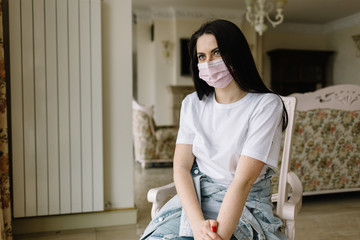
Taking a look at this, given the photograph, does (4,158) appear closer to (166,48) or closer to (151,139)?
(151,139)

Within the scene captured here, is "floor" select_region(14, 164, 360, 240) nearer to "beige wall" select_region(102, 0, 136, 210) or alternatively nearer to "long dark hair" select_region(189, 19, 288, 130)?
"beige wall" select_region(102, 0, 136, 210)

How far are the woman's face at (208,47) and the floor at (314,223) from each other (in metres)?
1.60

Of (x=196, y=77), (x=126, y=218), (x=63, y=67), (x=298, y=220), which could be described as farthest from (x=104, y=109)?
(x=298, y=220)

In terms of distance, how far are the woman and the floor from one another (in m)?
1.33

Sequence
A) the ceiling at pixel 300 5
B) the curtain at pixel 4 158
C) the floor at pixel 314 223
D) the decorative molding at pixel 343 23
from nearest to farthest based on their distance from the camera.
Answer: the curtain at pixel 4 158
the floor at pixel 314 223
the ceiling at pixel 300 5
the decorative molding at pixel 343 23

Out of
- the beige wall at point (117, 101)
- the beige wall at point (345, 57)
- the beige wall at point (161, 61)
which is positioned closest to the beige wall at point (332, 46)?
the beige wall at point (345, 57)

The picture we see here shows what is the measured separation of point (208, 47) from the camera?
1191 mm

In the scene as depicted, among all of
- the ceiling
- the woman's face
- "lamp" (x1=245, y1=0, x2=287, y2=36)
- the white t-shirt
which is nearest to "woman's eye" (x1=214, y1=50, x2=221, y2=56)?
the woman's face

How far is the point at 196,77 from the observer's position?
1343 mm

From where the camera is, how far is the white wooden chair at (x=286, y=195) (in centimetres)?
124

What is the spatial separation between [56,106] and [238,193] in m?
1.66

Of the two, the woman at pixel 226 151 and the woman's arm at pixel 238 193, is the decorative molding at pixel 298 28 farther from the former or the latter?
the woman's arm at pixel 238 193

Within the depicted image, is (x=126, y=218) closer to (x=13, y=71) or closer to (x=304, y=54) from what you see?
(x=13, y=71)

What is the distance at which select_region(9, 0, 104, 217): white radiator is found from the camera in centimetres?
230
